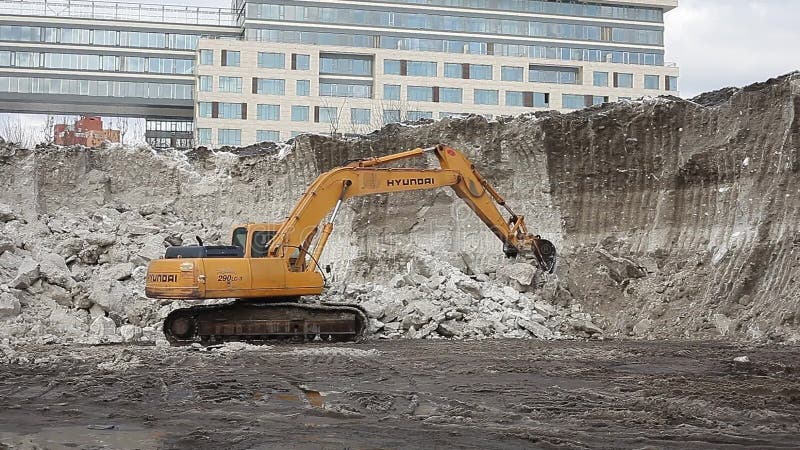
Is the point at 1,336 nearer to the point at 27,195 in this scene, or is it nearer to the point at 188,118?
the point at 27,195

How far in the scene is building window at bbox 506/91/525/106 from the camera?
5869 centimetres

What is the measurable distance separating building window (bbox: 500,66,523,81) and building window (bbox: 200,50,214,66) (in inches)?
783

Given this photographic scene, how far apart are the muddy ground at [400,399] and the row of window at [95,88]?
4902 cm

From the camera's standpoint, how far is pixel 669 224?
1764cm

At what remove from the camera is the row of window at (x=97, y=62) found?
189 feet

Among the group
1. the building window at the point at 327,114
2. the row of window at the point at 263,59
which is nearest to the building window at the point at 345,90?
the building window at the point at 327,114

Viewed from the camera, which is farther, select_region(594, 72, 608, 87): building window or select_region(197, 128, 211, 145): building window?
select_region(594, 72, 608, 87): building window

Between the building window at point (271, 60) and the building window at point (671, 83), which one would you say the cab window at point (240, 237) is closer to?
the building window at point (271, 60)

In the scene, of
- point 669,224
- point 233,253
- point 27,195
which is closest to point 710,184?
point 669,224

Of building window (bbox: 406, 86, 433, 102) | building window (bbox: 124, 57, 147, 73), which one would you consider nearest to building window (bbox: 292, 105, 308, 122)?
building window (bbox: 406, 86, 433, 102)

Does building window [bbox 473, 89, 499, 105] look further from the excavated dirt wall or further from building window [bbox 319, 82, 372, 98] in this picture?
the excavated dirt wall

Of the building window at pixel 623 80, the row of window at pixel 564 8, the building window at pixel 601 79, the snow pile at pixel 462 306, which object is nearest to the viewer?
the snow pile at pixel 462 306

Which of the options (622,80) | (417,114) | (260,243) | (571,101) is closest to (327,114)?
(417,114)

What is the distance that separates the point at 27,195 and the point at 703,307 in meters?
15.9
